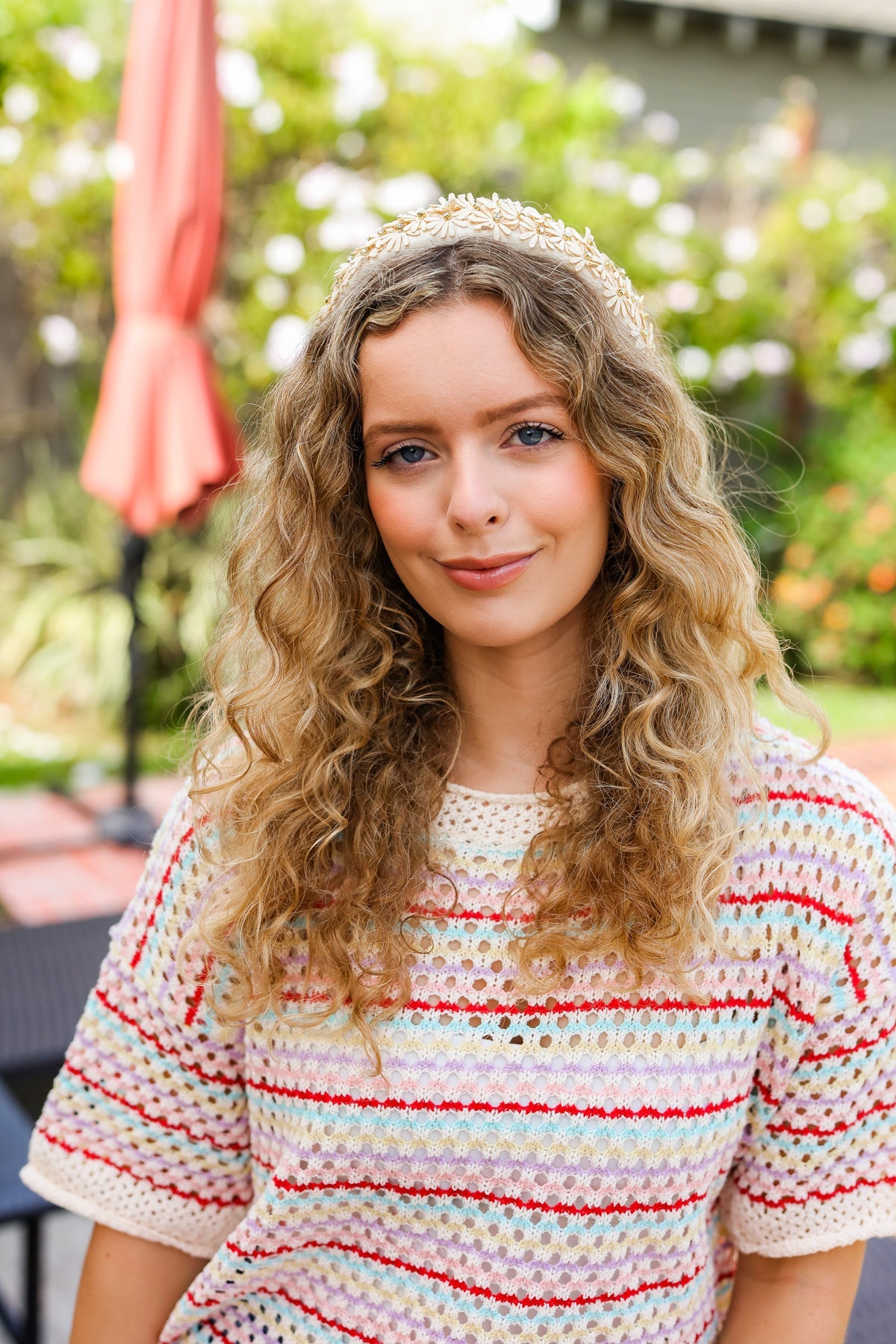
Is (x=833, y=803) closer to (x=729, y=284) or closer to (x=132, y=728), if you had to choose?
(x=132, y=728)

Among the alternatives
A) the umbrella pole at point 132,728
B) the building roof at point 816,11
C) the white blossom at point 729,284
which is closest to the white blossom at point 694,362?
the white blossom at point 729,284

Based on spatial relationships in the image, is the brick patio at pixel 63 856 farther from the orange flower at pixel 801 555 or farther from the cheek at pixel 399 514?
the cheek at pixel 399 514

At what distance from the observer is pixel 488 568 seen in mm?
1185

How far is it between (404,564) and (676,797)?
13.9 inches

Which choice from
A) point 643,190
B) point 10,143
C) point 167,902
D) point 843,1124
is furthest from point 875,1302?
point 643,190

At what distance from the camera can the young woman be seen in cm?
119

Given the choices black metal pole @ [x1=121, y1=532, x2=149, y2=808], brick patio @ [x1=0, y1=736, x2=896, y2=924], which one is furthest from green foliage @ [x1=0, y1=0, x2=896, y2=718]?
black metal pole @ [x1=121, y1=532, x2=149, y2=808]

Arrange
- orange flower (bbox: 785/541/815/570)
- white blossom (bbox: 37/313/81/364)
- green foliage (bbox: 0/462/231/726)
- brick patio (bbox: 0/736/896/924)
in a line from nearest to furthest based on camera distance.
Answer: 1. brick patio (bbox: 0/736/896/924)
2. green foliage (bbox: 0/462/231/726)
3. white blossom (bbox: 37/313/81/364)
4. orange flower (bbox: 785/541/815/570)

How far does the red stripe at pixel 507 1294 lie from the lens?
1.20 meters

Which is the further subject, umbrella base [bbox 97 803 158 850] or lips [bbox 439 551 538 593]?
umbrella base [bbox 97 803 158 850]

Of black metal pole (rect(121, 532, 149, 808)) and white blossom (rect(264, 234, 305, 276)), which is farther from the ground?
white blossom (rect(264, 234, 305, 276))

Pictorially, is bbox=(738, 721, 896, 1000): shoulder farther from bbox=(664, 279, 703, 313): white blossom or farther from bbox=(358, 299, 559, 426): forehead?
bbox=(664, 279, 703, 313): white blossom

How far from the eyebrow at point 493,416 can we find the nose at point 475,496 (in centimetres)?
3

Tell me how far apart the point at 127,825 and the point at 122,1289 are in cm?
306
